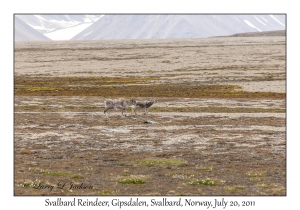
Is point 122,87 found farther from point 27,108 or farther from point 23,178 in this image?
point 23,178

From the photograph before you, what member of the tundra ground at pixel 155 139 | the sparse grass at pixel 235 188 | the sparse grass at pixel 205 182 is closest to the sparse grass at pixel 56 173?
the tundra ground at pixel 155 139

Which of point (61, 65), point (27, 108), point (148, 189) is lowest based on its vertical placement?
point (148, 189)

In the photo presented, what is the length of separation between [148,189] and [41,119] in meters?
28.2

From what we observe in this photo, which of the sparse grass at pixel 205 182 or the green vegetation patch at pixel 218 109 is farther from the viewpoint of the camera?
the green vegetation patch at pixel 218 109

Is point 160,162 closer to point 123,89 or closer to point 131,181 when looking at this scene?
point 131,181

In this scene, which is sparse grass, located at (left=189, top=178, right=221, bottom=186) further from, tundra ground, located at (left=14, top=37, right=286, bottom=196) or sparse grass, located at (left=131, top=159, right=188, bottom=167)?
sparse grass, located at (left=131, top=159, right=188, bottom=167)

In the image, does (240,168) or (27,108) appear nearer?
(240,168)

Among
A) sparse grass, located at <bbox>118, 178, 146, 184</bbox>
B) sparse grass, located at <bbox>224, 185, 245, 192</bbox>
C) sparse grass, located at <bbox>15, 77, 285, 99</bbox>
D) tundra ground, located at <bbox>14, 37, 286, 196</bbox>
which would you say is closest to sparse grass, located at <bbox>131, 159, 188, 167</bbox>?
tundra ground, located at <bbox>14, 37, 286, 196</bbox>

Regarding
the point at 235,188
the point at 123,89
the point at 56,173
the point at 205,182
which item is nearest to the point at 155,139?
the point at 56,173

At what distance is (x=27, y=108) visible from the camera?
58.6 metres

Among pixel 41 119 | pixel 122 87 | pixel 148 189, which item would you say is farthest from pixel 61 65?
pixel 148 189

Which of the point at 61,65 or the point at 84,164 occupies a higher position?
the point at 61,65

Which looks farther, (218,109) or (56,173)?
(218,109)

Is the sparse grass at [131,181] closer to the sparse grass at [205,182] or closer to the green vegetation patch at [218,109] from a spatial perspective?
the sparse grass at [205,182]
